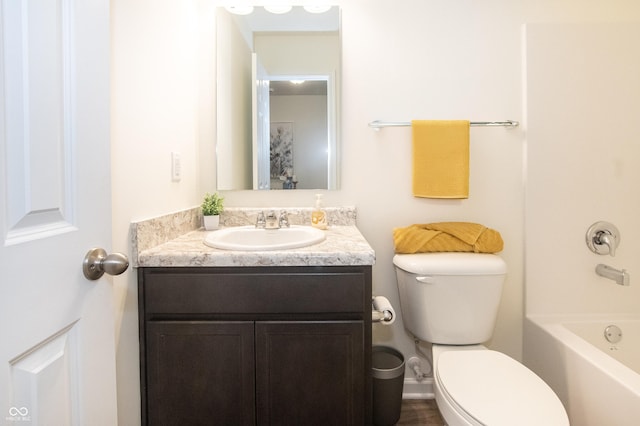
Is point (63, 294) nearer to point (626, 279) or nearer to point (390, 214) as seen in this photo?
point (390, 214)

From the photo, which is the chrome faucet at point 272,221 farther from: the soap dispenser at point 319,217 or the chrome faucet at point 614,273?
the chrome faucet at point 614,273

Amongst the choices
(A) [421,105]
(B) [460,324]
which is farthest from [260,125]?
(B) [460,324]

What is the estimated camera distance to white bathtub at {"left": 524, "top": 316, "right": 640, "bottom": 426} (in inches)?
43.1

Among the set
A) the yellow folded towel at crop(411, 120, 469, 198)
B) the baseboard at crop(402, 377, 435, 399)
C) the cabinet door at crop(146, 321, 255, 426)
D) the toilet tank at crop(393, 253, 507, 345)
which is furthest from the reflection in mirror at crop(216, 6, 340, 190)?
the baseboard at crop(402, 377, 435, 399)

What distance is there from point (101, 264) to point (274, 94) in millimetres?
1206

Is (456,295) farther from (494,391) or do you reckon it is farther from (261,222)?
(261,222)

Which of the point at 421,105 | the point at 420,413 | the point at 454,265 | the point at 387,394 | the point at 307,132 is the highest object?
the point at 421,105

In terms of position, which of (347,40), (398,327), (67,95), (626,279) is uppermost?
(347,40)

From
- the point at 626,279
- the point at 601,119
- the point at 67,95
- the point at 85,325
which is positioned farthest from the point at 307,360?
the point at 601,119

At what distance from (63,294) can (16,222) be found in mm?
153

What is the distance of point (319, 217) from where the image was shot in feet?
5.03

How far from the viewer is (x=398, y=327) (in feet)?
5.42

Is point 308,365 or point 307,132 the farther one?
point 307,132

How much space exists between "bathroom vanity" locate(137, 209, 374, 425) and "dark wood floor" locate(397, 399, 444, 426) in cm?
58
